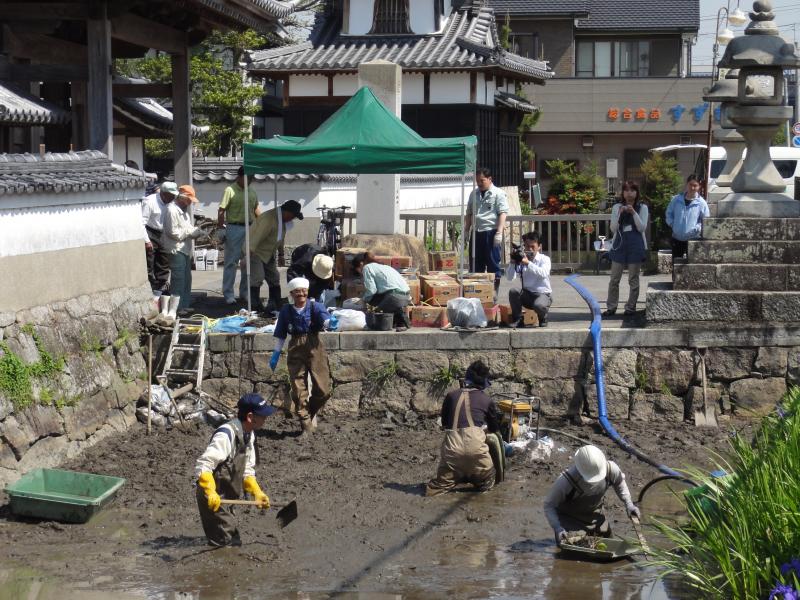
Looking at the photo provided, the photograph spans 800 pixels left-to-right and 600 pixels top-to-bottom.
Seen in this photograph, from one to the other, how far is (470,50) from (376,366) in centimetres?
1594

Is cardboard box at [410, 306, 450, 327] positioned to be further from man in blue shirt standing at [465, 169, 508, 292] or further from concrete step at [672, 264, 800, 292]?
concrete step at [672, 264, 800, 292]

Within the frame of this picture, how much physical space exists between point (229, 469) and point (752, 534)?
151 inches

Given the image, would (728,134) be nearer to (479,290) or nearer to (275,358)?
(479,290)

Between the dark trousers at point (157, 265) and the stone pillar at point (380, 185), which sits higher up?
the stone pillar at point (380, 185)

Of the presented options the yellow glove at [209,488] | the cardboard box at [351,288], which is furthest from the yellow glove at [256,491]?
the cardboard box at [351,288]

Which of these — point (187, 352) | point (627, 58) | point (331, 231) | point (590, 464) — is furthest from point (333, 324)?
point (627, 58)

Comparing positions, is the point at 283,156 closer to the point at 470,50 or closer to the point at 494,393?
the point at 494,393

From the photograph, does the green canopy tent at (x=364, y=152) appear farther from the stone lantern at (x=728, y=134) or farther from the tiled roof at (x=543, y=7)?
the tiled roof at (x=543, y=7)

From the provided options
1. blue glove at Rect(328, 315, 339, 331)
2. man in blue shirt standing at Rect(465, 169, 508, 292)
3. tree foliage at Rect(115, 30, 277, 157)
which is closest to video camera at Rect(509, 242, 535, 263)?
man in blue shirt standing at Rect(465, 169, 508, 292)

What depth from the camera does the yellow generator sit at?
11562 mm

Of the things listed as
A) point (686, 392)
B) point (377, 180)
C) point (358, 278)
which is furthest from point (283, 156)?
point (686, 392)

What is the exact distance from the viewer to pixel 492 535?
922 cm

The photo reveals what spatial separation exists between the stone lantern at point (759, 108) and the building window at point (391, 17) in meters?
16.4

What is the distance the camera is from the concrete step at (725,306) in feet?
41.1
